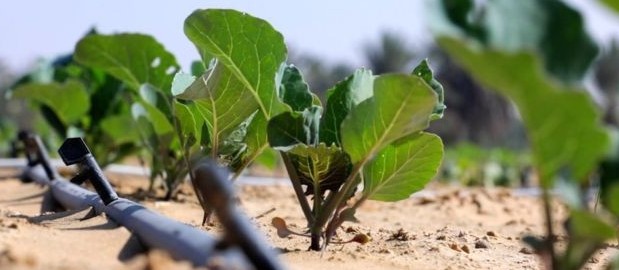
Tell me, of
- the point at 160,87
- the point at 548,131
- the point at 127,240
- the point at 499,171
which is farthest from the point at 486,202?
the point at 499,171

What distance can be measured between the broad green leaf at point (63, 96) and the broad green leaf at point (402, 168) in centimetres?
227

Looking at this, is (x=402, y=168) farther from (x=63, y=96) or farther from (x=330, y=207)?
(x=63, y=96)

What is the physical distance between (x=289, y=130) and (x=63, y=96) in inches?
98.2

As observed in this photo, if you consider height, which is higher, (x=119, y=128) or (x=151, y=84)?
(x=151, y=84)

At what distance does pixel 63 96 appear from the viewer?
14.0 feet

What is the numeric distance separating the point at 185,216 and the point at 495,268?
120cm

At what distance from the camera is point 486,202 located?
16.3ft

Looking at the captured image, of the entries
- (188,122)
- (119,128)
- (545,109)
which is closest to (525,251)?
(188,122)

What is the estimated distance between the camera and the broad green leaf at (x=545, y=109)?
4.13 ft

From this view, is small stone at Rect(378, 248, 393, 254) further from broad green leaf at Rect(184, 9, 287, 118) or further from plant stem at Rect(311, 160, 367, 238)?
broad green leaf at Rect(184, 9, 287, 118)

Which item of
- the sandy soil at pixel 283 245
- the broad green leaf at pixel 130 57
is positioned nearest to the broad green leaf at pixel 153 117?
the broad green leaf at pixel 130 57

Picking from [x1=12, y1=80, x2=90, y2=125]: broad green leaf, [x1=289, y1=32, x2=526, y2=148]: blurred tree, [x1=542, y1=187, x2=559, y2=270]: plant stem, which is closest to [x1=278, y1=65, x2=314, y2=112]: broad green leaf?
[x1=542, y1=187, x2=559, y2=270]: plant stem

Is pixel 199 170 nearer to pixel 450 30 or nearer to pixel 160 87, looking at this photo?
pixel 450 30

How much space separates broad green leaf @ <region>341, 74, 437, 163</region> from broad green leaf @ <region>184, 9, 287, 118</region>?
0.23m
